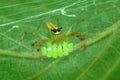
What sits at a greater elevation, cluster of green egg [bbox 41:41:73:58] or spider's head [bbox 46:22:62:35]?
spider's head [bbox 46:22:62:35]

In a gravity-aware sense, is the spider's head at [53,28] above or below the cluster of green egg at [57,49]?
above

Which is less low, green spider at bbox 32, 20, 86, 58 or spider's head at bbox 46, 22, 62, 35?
spider's head at bbox 46, 22, 62, 35

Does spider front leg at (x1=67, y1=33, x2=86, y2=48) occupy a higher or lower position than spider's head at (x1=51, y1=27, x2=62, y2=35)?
lower

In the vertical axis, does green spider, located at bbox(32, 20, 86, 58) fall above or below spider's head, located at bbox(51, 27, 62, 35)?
below

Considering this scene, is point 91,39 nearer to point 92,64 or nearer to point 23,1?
point 92,64
